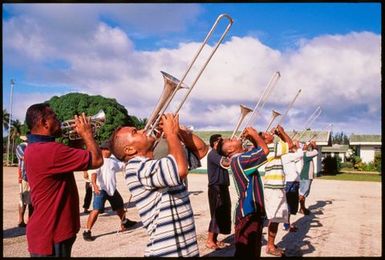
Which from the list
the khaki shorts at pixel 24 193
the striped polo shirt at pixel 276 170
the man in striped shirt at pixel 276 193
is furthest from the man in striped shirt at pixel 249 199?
the khaki shorts at pixel 24 193

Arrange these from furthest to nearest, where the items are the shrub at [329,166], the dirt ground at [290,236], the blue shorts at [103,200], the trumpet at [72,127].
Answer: the shrub at [329,166] < the blue shorts at [103,200] < the dirt ground at [290,236] < the trumpet at [72,127]

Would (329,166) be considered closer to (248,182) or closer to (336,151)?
(336,151)

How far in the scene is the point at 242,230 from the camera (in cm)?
492

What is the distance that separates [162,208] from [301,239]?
577 centimetres

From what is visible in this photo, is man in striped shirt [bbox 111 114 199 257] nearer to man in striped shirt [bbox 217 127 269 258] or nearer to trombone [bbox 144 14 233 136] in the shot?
trombone [bbox 144 14 233 136]

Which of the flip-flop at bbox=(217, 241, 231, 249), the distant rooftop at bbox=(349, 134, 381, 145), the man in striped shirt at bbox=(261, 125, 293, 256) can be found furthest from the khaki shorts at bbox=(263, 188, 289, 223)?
the distant rooftop at bbox=(349, 134, 381, 145)

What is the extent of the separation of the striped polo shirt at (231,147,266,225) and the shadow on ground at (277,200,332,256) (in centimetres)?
235

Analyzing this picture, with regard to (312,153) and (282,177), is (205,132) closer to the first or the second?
(312,153)

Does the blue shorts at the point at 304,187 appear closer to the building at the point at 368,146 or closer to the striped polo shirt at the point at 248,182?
the striped polo shirt at the point at 248,182

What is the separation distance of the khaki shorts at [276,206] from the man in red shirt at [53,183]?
12.1ft

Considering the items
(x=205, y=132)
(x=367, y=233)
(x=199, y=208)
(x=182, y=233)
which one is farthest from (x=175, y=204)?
(x=205, y=132)

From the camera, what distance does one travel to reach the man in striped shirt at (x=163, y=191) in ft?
9.57

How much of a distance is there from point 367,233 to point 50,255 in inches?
293

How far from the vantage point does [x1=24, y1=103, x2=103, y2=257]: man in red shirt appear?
347 centimetres
